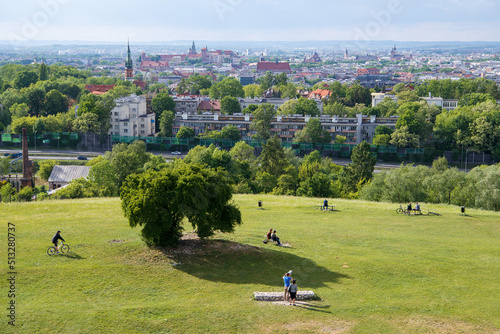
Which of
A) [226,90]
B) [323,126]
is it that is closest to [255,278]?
[323,126]

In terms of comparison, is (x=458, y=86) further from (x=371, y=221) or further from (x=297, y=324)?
(x=297, y=324)

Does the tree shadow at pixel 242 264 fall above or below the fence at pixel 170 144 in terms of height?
above

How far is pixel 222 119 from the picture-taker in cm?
11575

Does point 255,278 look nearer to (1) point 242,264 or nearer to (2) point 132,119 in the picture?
(1) point 242,264

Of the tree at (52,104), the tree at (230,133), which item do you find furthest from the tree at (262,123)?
the tree at (52,104)

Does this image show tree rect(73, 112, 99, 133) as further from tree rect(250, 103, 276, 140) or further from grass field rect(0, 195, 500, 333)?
grass field rect(0, 195, 500, 333)

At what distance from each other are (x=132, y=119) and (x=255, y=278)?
92656mm

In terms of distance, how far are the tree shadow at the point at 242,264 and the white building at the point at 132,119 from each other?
3423 inches

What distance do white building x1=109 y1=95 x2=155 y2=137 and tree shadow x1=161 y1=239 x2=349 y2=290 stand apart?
285 feet

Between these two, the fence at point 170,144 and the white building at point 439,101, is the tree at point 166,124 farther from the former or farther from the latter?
the white building at point 439,101

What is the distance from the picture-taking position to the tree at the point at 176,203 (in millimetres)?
27203

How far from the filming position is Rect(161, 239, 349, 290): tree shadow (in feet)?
84.4

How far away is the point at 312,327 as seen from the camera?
20.5m

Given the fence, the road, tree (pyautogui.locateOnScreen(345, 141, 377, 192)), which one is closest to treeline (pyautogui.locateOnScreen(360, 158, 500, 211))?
tree (pyautogui.locateOnScreen(345, 141, 377, 192))
